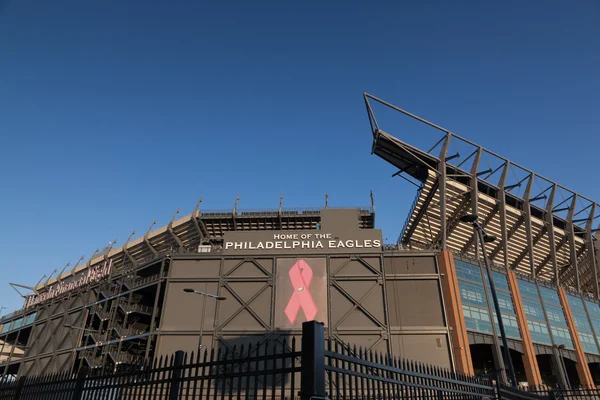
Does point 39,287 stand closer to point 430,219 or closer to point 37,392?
point 430,219

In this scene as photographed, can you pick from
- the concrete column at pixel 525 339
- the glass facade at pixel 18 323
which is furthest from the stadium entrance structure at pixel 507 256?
the glass facade at pixel 18 323

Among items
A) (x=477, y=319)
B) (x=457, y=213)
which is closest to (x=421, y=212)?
(x=457, y=213)

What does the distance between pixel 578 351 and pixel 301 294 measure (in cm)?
3296

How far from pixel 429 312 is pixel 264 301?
1639cm

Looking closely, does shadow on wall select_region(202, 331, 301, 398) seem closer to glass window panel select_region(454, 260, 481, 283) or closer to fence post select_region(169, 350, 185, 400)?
fence post select_region(169, 350, 185, 400)

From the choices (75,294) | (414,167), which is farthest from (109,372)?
(75,294)

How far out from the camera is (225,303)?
141 ft

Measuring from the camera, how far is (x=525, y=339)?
4303 centimetres

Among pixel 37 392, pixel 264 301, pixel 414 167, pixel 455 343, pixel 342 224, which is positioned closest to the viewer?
pixel 37 392

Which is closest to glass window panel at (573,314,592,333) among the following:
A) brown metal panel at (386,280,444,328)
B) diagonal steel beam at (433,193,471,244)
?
diagonal steel beam at (433,193,471,244)

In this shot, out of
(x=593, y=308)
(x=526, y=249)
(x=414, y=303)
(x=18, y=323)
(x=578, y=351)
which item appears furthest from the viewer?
(x=18, y=323)

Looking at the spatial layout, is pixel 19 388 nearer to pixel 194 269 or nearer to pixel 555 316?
pixel 194 269

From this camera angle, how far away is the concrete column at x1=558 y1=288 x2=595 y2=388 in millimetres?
45562

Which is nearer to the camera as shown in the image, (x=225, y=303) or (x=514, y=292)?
(x=225, y=303)
